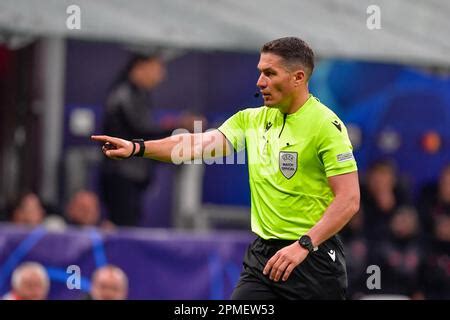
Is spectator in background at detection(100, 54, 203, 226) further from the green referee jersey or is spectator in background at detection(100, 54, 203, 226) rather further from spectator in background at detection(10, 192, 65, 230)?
the green referee jersey

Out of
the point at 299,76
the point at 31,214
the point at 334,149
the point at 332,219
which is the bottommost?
the point at 332,219

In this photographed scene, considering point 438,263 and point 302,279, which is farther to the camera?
point 438,263

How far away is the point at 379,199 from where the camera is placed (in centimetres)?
1436

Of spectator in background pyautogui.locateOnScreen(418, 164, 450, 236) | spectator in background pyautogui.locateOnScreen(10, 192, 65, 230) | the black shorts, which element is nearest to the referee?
the black shorts

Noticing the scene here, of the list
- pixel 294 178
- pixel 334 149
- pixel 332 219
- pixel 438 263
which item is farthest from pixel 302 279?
pixel 438 263

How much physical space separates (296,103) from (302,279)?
1044mm

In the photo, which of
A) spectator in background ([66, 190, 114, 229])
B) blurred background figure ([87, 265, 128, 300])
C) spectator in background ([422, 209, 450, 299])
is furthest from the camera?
spectator in background ([422, 209, 450, 299])

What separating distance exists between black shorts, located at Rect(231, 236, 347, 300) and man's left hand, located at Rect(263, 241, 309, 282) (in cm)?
18

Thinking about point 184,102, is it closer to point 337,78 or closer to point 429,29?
point 337,78

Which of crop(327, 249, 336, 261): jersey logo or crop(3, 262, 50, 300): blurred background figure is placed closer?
crop(327, 249, 336, 261): jersey logo

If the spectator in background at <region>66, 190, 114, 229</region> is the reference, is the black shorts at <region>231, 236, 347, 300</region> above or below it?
below

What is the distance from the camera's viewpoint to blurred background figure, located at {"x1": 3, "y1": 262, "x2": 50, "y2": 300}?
1077cm

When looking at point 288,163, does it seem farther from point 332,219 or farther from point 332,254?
point 332,254

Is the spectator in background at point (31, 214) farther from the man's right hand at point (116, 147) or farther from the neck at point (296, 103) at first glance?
the neck at point (296, 103)
